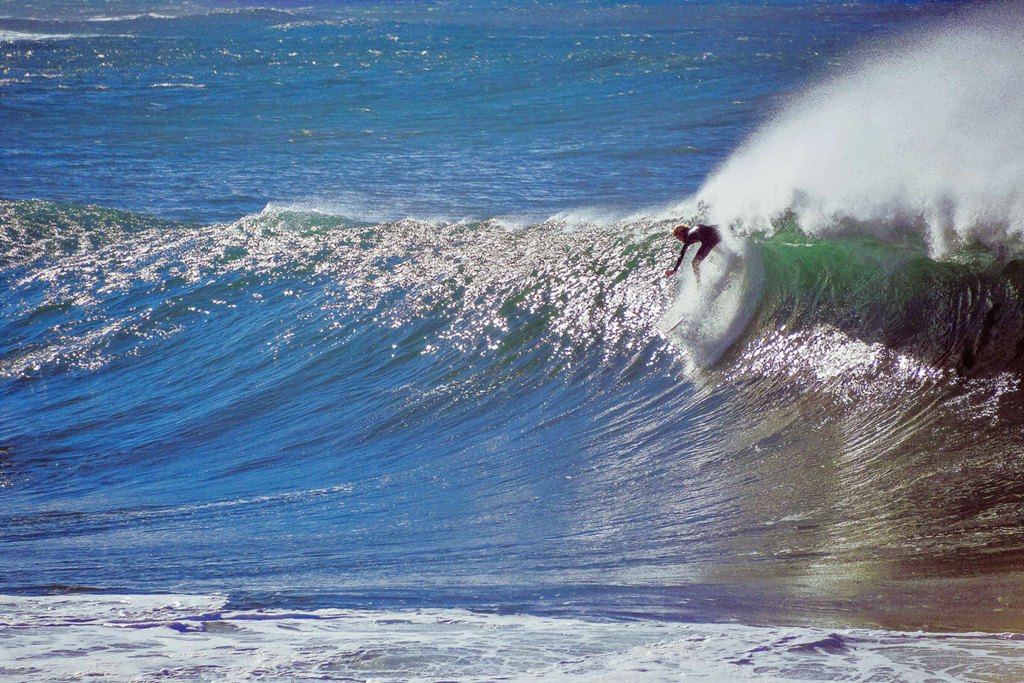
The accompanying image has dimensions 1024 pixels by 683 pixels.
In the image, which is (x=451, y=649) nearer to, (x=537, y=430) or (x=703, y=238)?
(x=537, y=430)

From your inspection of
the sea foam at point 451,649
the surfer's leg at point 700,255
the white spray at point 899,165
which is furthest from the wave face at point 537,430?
the white spray at point 899,165

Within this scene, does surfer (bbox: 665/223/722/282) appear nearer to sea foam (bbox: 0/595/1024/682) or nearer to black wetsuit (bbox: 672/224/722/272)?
black wetsuit (bbox: 672/224/722/272)

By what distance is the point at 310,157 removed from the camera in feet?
65.5

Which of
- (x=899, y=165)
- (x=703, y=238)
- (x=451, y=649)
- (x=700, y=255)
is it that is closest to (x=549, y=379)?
(x=700, y=255)

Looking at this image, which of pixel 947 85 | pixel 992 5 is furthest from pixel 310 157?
pixel 992 5

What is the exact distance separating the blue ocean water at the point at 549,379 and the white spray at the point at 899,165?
39mm

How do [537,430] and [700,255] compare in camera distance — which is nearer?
[537,430]

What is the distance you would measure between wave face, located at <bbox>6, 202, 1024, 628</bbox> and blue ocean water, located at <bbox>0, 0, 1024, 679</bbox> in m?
0.03

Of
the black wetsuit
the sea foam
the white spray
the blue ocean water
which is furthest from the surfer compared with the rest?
the sea foam

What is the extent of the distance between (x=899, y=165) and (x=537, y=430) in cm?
409

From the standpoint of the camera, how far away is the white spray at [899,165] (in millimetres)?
8320

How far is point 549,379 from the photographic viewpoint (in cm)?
873

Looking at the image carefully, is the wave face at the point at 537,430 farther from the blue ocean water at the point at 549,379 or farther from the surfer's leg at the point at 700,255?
the surfer's leg at the point at 700,255

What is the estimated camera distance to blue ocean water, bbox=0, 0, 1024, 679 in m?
5.70
